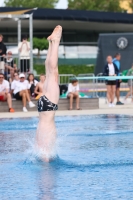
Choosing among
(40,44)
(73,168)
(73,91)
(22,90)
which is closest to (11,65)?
(22,90)

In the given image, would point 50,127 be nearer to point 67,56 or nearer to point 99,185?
point 99,185

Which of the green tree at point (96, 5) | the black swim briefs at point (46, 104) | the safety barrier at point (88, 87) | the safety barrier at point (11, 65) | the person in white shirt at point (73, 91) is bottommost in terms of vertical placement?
the safety barrier at point (88, 87)

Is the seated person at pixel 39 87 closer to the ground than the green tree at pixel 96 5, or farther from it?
closer to the ground

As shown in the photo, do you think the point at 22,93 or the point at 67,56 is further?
the point at 67,56

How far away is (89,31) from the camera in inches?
2164

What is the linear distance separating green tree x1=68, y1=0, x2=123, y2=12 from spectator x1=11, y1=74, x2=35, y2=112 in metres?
52.8

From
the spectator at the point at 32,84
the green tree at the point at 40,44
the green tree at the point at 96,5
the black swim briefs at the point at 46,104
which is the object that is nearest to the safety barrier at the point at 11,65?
the spectator at the point at 32,84

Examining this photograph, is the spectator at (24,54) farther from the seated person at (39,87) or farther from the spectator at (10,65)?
the seated person at (39,87)

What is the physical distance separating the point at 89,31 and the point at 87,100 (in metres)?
34.7

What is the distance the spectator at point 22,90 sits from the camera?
19.5 m

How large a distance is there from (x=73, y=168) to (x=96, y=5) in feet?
222

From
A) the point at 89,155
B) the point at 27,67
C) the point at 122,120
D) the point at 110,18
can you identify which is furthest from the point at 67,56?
the point at 89,155

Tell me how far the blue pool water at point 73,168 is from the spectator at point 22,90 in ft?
21.2

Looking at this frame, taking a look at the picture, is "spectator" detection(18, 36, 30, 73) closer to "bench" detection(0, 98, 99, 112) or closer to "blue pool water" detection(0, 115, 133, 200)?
"bench" detection(0, 98, 99, 112)
